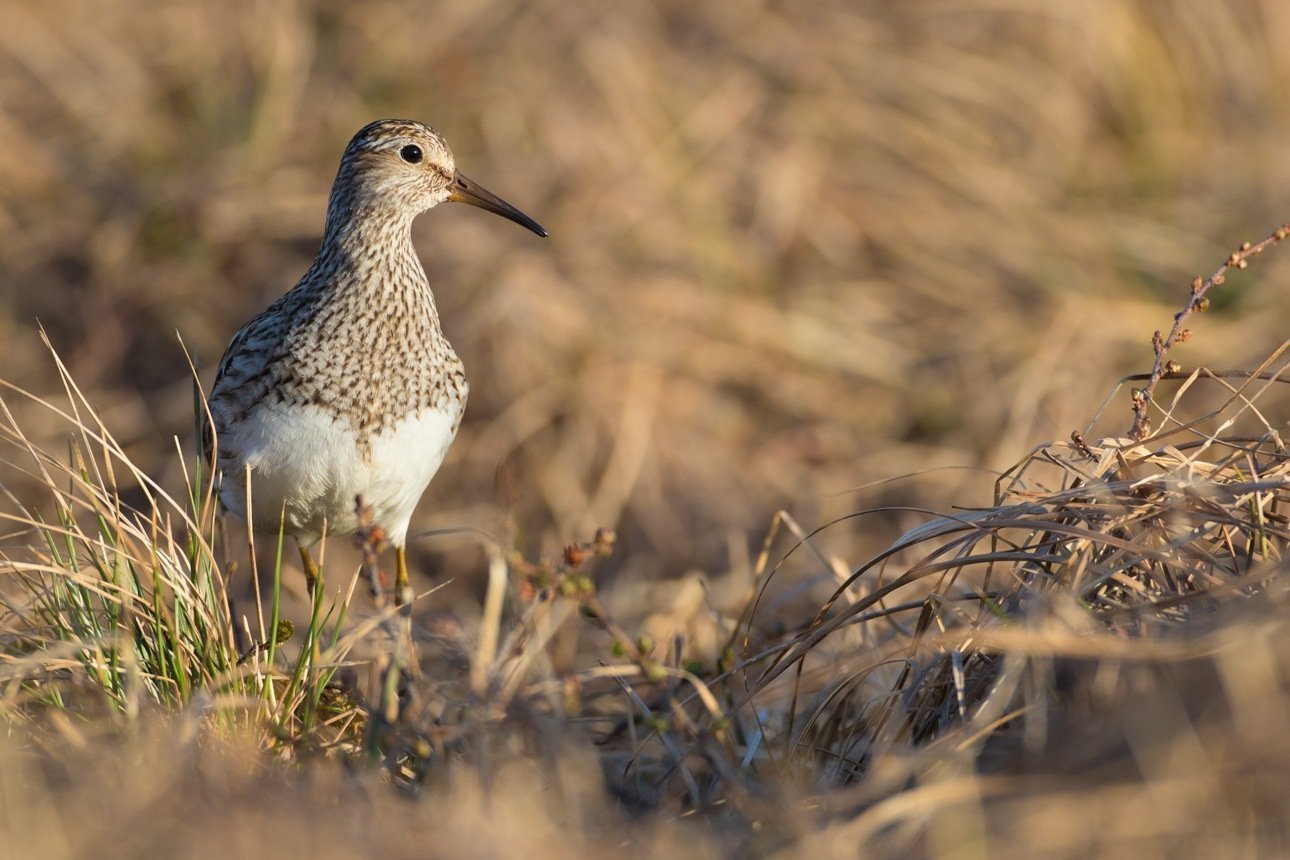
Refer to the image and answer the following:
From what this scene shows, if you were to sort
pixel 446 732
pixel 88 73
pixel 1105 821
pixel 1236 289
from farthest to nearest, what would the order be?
1. pixel 88 73
2. pixel 1236 289
3. pixel 446 732
4. pixel 1105 821

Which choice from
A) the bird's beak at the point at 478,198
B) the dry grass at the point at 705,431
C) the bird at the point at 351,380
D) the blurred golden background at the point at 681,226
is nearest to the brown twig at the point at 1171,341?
the dry grass at the point at 705,431

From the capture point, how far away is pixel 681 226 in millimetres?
9195

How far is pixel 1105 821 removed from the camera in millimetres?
3059

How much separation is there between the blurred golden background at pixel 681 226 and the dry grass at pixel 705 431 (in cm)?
3

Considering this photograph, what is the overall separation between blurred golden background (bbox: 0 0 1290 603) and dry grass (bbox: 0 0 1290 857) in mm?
32

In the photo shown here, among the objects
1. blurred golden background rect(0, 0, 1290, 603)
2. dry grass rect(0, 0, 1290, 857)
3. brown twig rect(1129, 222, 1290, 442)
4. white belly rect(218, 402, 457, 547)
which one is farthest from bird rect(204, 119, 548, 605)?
blurred golden background rect(0, 0, 1290, 603)

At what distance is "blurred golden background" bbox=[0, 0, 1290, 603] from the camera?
8.41 m

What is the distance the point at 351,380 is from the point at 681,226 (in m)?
4.35

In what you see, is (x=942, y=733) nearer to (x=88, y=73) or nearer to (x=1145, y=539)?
(x=1145, y=539)

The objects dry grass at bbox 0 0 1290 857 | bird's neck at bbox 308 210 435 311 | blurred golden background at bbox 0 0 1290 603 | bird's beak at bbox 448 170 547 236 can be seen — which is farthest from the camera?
blurred golden background at bbox 0 0 1290 603

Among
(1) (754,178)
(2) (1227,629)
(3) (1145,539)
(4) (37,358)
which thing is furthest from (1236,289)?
(4) (37,358)

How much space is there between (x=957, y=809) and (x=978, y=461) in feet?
17.7

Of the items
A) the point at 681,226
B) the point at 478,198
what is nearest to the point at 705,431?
the point at 681,226

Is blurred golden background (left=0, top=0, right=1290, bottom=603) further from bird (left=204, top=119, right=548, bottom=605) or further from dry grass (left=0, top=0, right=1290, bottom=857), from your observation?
bird (left=204, top=119, right=548, bottom=605)
